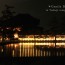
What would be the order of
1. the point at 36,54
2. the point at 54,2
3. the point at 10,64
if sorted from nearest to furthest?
the point at 10,64
the point at 36,54
the point at 54,2

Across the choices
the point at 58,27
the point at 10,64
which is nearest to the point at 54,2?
the point at 58,27

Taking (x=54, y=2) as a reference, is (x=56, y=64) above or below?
below

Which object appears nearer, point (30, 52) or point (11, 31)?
point (30, 52)

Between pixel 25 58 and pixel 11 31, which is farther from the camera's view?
pixel 11 31

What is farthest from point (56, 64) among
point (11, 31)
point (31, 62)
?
point (11, 31)

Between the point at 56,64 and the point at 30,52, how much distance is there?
1.84 metres

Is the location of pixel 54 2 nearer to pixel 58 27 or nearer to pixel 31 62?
pixel 58 27

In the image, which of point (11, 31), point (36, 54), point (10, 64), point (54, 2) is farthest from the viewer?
point (11, 31)

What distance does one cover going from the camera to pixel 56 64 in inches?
529

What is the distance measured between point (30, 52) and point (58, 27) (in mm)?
11507

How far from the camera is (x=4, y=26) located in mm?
24406

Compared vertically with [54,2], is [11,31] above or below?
below

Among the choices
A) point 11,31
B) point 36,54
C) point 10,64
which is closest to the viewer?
point 10,64

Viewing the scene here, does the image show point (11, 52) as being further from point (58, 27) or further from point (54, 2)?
point (58, 27)
